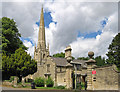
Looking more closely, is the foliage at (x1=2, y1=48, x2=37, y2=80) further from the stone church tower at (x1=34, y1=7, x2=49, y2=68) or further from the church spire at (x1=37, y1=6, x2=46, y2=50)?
the church spire at (x1=37, y1=6, x2=46, y2=50)

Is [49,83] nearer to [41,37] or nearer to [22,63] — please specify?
[22,63]

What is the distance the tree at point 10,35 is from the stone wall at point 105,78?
23317mm

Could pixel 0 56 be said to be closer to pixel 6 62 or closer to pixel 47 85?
pixel 6 62

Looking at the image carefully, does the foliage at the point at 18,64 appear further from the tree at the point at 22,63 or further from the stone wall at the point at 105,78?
the stone wall at the point at 105,78

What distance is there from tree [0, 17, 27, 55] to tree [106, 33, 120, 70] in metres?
24.9

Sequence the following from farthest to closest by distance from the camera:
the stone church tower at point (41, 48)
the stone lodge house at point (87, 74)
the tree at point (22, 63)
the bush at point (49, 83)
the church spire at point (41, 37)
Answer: the church spire at point (41, 37)
the stone church tower at point (41, 48)
the bush at point (49, 83)
the tree at point (22, 63)
the stone lodge house at point (87, 74)

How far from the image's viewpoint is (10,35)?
109 ft

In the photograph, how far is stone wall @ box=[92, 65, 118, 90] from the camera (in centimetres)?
1390

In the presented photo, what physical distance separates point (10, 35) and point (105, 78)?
26.1 metres

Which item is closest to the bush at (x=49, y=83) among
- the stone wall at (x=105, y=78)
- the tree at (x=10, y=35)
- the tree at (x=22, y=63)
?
the tree at (x=22, y=63)

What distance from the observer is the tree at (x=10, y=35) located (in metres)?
31.5

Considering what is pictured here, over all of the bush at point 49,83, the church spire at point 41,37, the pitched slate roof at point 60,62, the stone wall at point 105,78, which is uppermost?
the church spire at point 41,37

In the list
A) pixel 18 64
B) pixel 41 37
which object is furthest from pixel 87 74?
pixel 41 37

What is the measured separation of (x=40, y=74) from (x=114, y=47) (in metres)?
21.7
